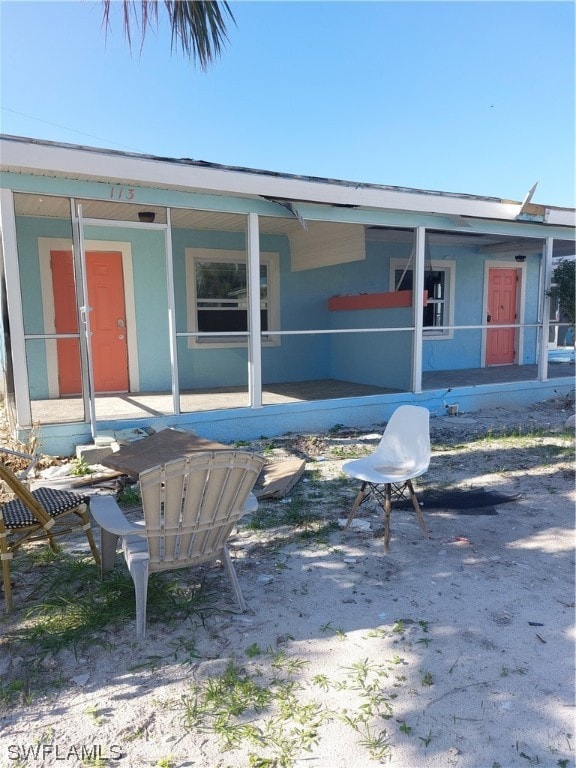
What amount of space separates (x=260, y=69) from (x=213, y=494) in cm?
1247

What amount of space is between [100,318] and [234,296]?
245cm

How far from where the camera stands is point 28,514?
2.97m

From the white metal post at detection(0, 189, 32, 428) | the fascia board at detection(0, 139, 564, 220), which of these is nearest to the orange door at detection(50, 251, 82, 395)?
the white metal post at detection(0, 189, 32, 428)

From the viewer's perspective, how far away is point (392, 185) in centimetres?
686

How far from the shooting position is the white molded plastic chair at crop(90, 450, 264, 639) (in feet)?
7.79

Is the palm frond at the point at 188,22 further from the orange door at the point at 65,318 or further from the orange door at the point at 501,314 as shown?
the orange door at the point at 501,314

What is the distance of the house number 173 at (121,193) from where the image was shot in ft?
17.9

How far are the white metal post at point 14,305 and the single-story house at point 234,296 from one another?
0.02 m

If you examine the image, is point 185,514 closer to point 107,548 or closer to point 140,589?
point 140,589

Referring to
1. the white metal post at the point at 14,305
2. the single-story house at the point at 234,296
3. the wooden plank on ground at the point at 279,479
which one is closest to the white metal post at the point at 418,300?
the single-story house at the point at 234,296

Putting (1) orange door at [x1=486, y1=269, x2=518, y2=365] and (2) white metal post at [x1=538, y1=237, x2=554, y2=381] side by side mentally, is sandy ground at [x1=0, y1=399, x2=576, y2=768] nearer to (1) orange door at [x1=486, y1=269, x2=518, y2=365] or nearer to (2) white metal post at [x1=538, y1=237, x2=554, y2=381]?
(2) white metal post at [x1=538, y1=237, x2=554, y2=381]

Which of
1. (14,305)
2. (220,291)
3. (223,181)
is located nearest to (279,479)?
(14,305)

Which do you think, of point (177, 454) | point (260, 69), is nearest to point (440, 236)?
point (260, 69)

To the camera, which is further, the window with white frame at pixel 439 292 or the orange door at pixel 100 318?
the window with white frame at pixel 439 292
